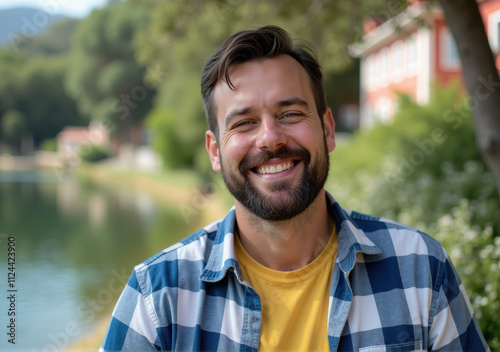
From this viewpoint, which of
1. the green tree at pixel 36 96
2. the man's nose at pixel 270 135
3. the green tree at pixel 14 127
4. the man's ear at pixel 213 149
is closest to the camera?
the man's nose at pixel 270 135

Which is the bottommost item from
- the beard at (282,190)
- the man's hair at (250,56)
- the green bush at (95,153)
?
the beard at (282,190)

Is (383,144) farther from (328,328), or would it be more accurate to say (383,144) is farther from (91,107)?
(91,107)

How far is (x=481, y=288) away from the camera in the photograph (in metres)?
3.38

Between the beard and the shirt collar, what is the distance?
117mm

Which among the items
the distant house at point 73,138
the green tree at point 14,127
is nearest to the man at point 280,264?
the distant house at point 73,138

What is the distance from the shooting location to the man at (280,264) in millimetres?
1492

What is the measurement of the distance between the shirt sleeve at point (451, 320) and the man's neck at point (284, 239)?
372 millimetres

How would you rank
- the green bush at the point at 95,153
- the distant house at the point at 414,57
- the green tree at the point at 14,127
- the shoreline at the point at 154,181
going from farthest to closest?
1. the green bush at the point at 95,153
2. the shoreline at the point at 154,181
3. the green tree at the point at 14,127
4. the distant house at the point at 414,57

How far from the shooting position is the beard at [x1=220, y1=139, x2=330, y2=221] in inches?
63.9

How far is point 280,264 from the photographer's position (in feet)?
5.40

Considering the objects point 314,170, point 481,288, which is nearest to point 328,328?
point 314,170

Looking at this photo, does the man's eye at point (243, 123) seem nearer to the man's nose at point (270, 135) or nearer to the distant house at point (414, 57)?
the man's nose at point (270, 135)

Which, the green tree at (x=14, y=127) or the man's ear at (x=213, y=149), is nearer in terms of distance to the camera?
the man's ear at (x=213, y=149)

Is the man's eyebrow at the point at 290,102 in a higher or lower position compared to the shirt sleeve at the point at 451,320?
higher
